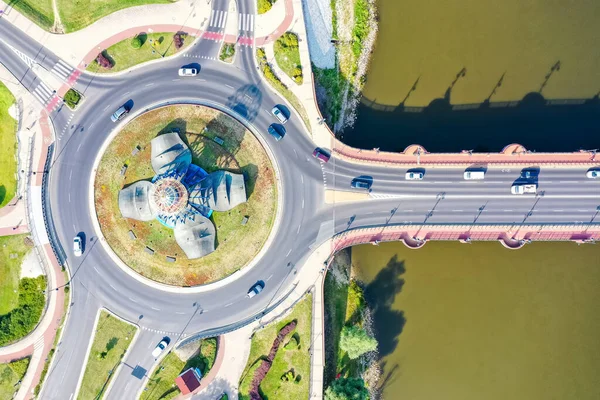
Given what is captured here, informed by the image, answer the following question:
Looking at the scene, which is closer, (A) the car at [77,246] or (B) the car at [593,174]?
(B) the car at [593,174]

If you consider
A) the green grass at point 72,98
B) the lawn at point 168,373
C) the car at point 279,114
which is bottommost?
the lawn at point 168,373

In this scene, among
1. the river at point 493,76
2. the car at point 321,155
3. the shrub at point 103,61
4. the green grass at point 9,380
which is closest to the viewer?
the car at point 321,155

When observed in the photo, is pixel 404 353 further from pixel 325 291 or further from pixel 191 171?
pixel 191 171

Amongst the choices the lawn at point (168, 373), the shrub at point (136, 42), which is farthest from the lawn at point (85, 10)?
the lawn at point (168, 373)

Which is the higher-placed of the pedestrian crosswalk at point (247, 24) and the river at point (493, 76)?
the river at point (493, 76)

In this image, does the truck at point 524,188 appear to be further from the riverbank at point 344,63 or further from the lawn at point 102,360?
the lawn at point 102,360

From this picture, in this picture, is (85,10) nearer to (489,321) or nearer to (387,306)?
(387,306)
